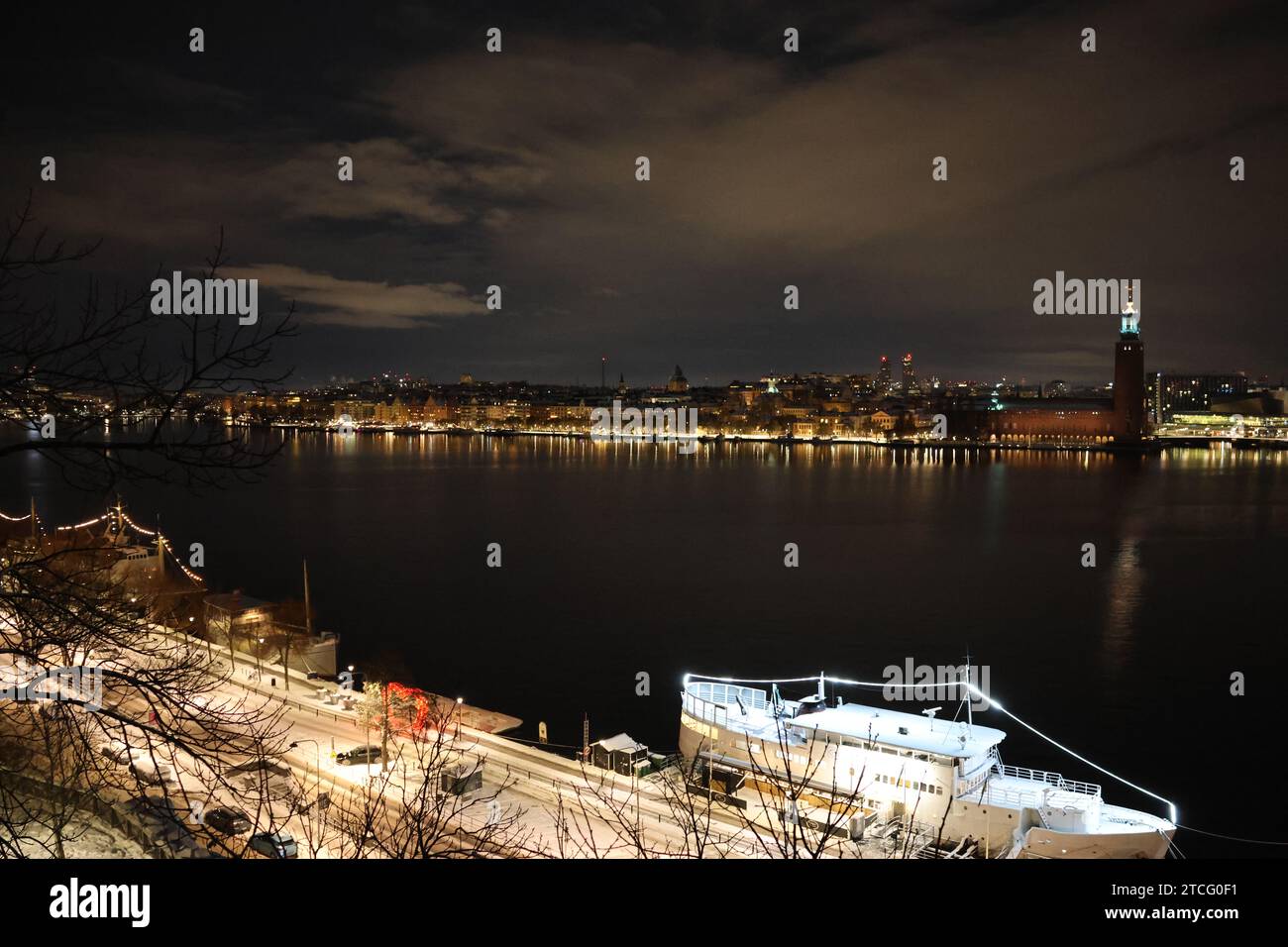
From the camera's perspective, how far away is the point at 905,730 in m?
5.68

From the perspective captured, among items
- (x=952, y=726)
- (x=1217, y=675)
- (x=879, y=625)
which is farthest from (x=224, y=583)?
(x=1217, y=675)

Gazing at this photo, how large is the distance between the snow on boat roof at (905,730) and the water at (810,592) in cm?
145

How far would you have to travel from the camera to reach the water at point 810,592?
7664 millimetres

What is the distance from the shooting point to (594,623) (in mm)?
10820

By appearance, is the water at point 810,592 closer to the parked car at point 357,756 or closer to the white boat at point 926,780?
the white boat at point 926,780

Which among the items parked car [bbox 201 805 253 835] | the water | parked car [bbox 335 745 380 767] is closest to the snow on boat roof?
the water

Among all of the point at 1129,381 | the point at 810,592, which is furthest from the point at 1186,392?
the point at 810,592
